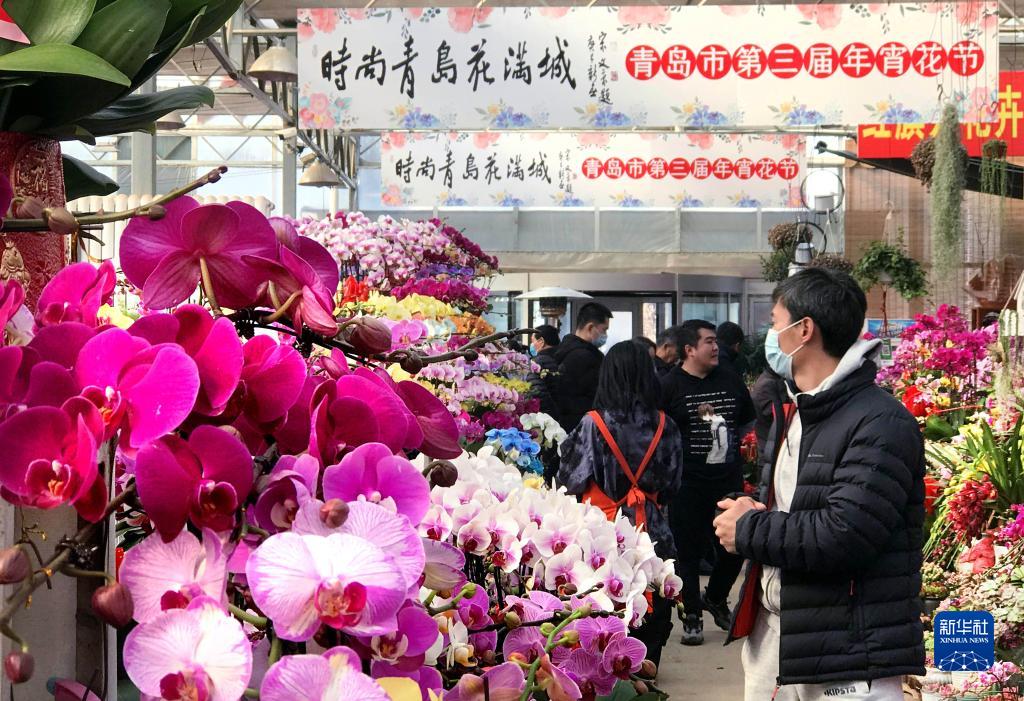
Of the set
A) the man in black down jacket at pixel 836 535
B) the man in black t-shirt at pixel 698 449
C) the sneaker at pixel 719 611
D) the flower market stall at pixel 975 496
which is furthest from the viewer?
the sneaker at pixel 719 611

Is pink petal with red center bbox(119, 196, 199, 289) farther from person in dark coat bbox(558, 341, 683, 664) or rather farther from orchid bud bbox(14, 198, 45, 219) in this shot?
person in dark coat bbox(558, 341, 683, 664)

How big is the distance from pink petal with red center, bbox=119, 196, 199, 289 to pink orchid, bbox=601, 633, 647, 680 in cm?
55

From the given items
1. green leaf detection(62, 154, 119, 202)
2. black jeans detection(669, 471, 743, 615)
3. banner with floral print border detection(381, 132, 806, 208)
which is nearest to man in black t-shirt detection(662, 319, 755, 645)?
black jeans detection(669, 471, 743, 615)

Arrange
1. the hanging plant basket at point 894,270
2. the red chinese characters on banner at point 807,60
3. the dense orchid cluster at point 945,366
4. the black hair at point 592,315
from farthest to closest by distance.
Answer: the hanging plant basket at point 894,270
the black hair at point 592,315
the red chinese characters on banner at point 807,60
the dense orchid cluster at point 945,366

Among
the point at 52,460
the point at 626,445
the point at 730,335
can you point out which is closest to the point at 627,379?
the point at 626,445

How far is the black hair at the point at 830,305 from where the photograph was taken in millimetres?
2453

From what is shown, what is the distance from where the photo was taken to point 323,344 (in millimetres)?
557

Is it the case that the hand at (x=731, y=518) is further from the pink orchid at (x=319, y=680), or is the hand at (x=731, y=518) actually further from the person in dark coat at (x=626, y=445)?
the pink orchid at (x=319, y=680)

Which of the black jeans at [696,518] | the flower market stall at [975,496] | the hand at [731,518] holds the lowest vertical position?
the black jeans at [696,518]

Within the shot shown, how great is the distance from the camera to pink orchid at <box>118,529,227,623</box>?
0.46 meters

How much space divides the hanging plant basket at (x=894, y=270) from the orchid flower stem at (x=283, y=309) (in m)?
9.94

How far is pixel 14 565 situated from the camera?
1.36 feet

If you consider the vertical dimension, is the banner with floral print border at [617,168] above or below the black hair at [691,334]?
above

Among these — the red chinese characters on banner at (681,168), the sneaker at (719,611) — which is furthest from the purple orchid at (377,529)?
the red chinese characters on banner at (681,168)
